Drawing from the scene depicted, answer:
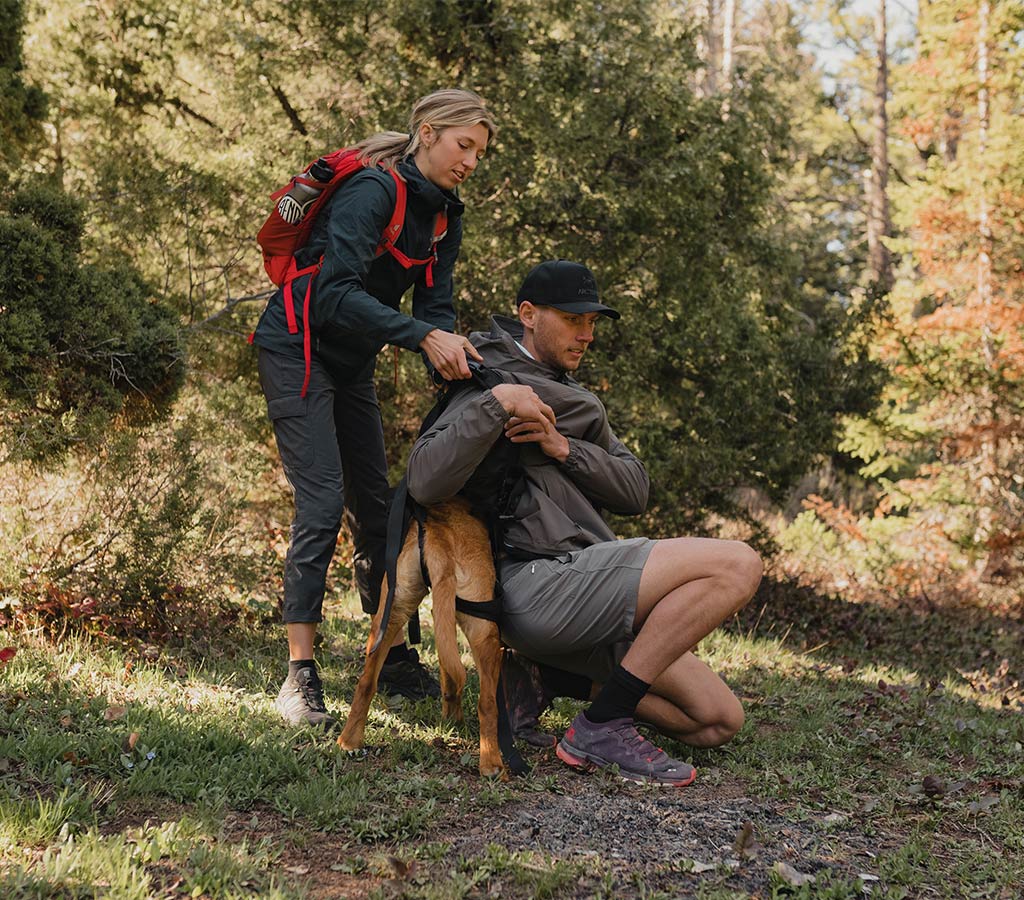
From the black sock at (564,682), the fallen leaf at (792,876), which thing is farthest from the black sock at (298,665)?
the fallen leaf at (792,876)

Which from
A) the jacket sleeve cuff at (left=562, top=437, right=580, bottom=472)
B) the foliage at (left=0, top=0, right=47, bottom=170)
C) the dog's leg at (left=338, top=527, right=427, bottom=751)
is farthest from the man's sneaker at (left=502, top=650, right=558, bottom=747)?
the foliage at (left=0, top=0, right=47, bottom=170)

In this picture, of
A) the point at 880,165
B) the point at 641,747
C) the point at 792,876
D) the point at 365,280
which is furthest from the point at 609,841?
the point at 880,165

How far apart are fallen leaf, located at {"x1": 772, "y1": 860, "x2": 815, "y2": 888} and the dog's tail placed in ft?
4.36

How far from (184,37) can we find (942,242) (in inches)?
410

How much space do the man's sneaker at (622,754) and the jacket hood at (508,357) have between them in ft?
4.50

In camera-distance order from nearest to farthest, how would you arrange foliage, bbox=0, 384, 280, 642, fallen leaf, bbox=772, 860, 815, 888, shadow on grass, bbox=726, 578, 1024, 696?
fallen leaf, bbox=772, 860, 815, 888
foliage, bbox=0, 384, 280, 642
shadow on grass, bbox=726, 578, 1024, 696

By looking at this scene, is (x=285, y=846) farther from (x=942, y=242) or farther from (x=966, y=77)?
(x=966, y=77)

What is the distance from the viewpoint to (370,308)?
3.90m

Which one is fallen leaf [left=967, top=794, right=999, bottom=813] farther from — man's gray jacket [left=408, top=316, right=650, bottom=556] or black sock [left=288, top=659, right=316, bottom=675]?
black sock [left=288, top=659, right=316, bottom=675]

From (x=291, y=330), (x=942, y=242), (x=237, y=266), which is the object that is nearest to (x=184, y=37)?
(x=237, y=266)

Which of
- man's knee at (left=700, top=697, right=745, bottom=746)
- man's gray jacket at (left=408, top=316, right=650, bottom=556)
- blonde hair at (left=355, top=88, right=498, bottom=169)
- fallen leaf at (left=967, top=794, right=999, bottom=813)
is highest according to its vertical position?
blonde hair at (left=355, top=88, right=498, bottom=169)

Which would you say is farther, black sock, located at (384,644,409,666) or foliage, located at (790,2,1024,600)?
foliage, located at (790,2,1024,600)

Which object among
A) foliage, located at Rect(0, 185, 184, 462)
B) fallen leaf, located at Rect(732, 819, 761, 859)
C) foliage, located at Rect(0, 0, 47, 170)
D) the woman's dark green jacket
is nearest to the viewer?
fallen leaf, located at Rect(732, 819, 761, 859)

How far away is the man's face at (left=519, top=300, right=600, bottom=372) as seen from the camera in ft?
13.3
